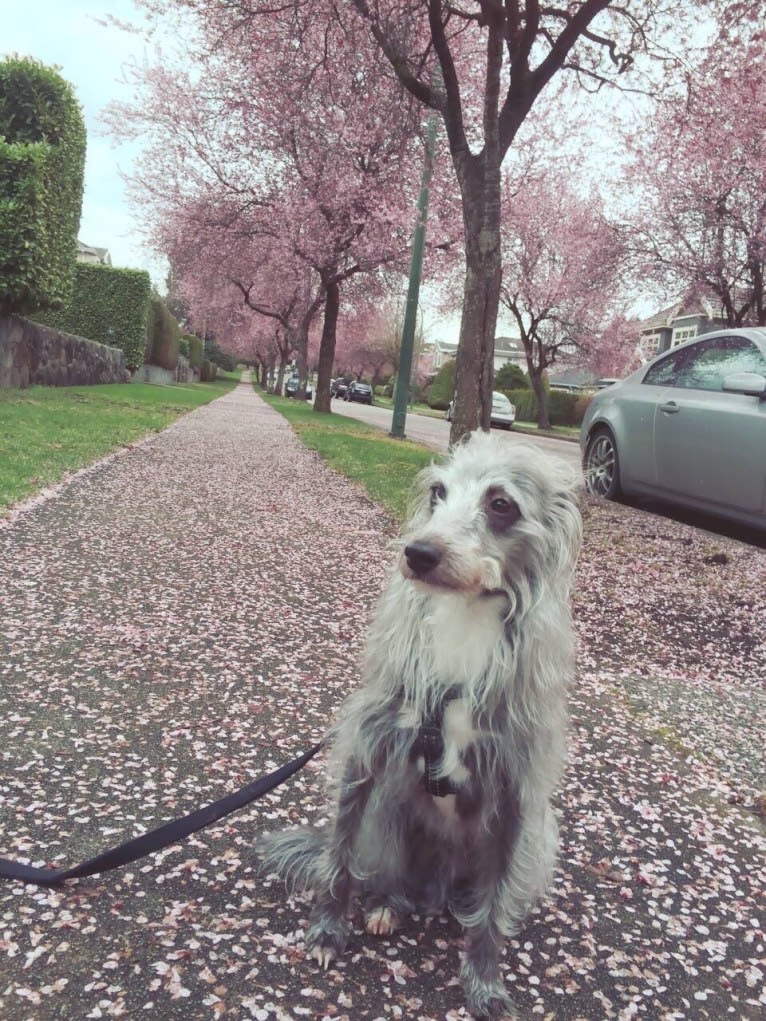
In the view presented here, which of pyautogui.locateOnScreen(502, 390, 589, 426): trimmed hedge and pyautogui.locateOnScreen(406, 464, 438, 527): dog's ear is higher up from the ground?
pyautogui.locateOnScreen(502, 390, 589, 426): trimmed hedge

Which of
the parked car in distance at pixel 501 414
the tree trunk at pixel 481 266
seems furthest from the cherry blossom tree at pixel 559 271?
the tree trunk at pixel 481 266

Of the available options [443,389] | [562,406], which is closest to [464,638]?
[562,406]

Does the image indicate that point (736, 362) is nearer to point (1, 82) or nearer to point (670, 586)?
point (670, 586)

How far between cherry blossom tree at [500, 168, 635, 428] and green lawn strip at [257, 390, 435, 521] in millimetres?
11572

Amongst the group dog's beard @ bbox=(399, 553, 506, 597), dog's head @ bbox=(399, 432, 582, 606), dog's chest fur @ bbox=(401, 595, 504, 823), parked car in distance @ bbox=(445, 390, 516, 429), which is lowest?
dog's chest fur @ bbox=(401, 595, 504, 823)

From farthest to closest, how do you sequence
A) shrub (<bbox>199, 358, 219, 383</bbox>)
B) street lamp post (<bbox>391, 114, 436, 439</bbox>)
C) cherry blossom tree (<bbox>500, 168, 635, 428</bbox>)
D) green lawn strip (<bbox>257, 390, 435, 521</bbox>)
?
shrub (<bbox>199, 358, 219, 383</bbox>) < cherry blossom tree (<bbox>500, 168, 635, 428</bbox>) < street lamp post (<bbox>391, 114, 436, 439</bbox>) < green lawn strip (<bbox>257, 390, 435, 521</bbox>)

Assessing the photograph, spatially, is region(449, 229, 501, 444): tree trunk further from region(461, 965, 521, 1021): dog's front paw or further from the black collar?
region(461, 965, 521, 1021): dog's front paw

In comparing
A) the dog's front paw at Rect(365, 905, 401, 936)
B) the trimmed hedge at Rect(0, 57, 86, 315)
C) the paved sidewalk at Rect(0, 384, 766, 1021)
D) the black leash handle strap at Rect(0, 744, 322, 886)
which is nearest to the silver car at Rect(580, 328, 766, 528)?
the paved sidewalk at Rect(0, 384, 766, 1021)

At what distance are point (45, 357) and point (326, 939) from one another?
16705 millimetres

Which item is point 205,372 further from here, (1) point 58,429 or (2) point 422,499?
(2) point 422,499

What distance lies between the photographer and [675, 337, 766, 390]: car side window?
24.1 feet

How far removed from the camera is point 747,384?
670 cm

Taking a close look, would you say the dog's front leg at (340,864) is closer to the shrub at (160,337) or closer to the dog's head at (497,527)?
the dog's head at (497,527)

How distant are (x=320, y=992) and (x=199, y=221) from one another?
25.3 meters
